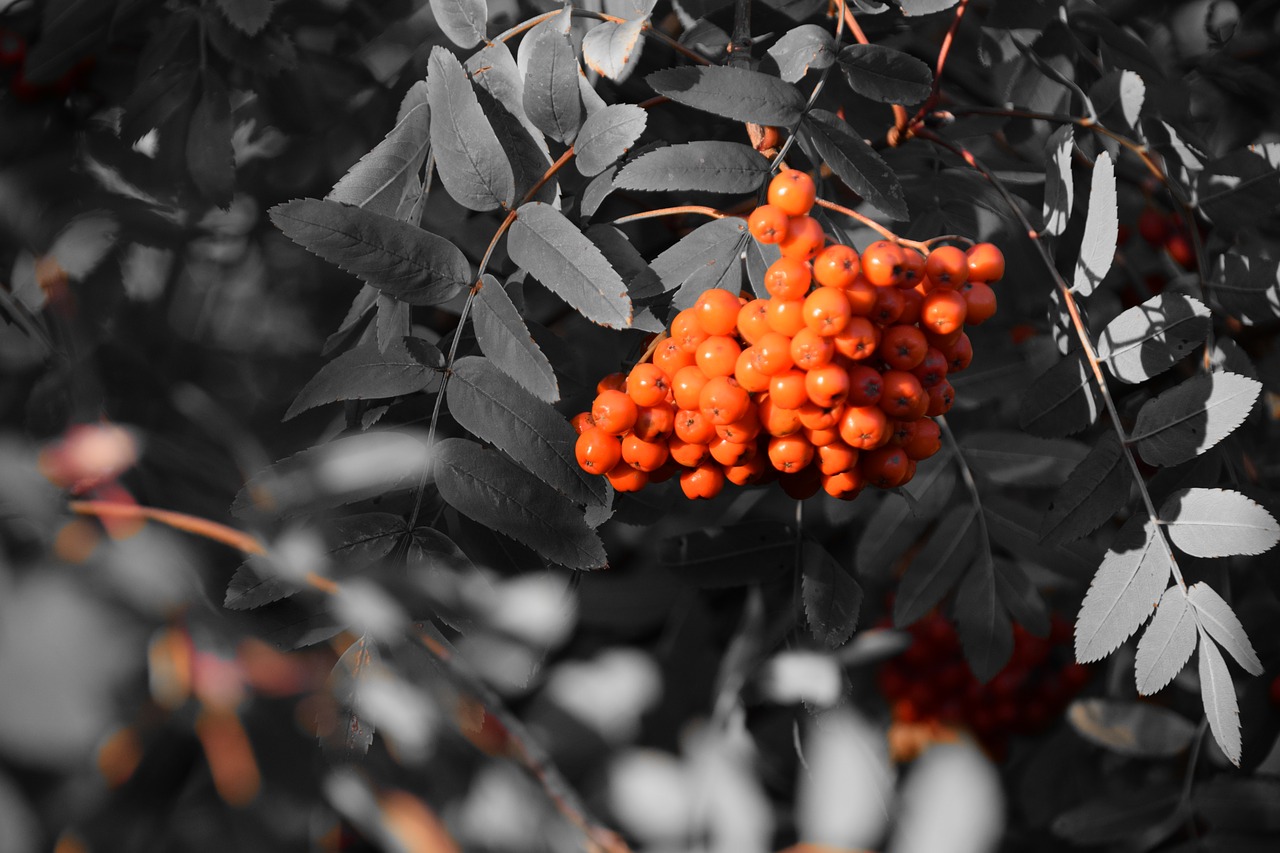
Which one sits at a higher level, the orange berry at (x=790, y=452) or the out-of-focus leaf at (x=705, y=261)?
the out-of-focus leaf at (x=705, y=261)

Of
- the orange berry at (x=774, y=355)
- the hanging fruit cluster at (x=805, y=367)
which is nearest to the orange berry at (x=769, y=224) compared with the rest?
the hanging fruit cluster at (x=805, y=367)

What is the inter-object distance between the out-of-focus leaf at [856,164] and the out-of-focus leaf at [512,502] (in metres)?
0.49

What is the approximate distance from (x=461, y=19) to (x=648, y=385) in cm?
57

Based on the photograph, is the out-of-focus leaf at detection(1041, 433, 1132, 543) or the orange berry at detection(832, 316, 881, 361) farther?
the out-of-focus leaf at detection(1041, 433, 1132, 543)

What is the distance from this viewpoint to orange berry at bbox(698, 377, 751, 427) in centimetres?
98

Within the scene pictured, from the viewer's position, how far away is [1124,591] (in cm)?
117

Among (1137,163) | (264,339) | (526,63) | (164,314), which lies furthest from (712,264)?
(264,339)

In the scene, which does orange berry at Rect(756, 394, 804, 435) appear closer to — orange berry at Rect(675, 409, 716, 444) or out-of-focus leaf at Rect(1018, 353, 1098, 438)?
orange berry at Rect(675, 409, 716, 444)

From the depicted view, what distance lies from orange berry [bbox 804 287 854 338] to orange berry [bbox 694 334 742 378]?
0.32 ft

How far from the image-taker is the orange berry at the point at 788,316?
38.6 inches

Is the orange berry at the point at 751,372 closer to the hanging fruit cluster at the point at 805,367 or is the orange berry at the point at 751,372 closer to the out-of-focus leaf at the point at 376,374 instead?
the hanging fruit cluster at the point at 805,367

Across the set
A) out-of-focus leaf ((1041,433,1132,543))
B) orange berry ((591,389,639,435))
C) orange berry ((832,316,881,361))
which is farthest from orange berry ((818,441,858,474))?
out-of-focus leaf ((1041,433,1132,543))

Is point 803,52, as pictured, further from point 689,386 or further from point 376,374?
point 376,374

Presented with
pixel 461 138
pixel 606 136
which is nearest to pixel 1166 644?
pixel 606 136
